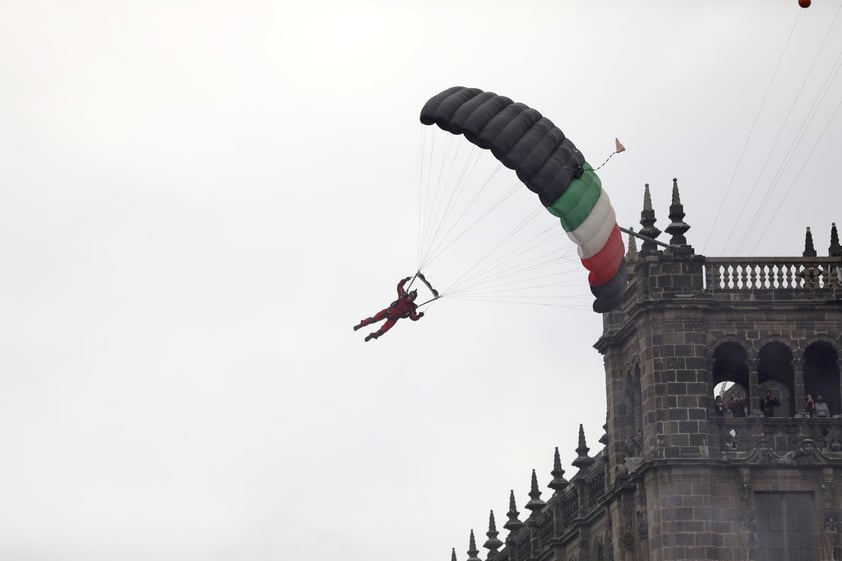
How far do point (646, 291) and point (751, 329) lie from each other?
147 inches

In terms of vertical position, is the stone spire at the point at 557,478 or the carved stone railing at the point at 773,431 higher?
the stone spire at the point at 557,478

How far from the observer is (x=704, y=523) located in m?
88.9

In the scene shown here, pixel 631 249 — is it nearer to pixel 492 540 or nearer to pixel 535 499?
pixel 535 499

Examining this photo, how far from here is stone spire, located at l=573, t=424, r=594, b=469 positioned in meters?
101

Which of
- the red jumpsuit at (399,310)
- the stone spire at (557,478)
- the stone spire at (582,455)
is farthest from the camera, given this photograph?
the stone spire at (557,478)

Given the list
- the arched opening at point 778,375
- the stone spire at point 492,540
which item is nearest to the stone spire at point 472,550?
the stone spire at point 492,540

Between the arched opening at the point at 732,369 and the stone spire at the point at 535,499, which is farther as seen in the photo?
the stone spire at the point at 535,499

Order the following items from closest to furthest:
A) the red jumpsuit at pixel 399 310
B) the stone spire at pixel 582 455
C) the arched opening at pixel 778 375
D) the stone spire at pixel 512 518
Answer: the red jumpsuit at pixel 399 310
the arched opening at pixel 778 375
the stone spire at pixel 582 455
the stone spire at pixel 512 518

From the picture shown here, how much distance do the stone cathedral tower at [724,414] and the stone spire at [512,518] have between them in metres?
19.8

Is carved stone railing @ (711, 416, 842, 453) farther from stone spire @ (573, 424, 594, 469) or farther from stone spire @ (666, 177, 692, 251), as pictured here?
stone spire @ (573, 424, 594, 469)

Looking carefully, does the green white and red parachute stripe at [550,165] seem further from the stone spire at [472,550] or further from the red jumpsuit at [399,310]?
the stone spire at [472,550]

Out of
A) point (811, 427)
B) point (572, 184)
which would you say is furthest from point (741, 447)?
point (572, 184)

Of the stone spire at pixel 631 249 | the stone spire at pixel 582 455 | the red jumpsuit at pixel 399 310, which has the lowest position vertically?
the red jumpsuit at pixel 399 310

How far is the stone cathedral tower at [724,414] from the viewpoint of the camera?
89.0 metres
